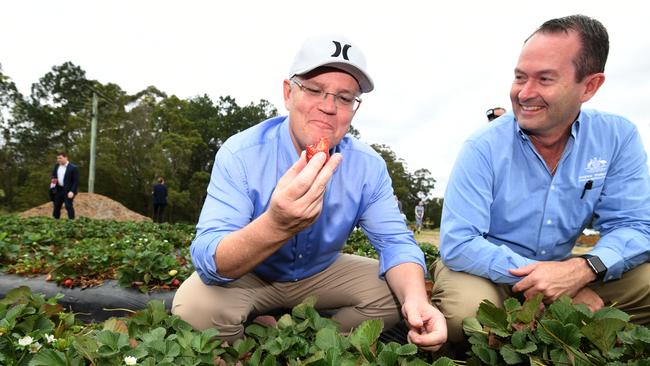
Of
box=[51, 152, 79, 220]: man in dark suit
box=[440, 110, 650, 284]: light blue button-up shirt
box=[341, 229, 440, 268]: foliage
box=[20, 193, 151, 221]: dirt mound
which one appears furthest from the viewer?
box=[20, 193, 151, 221]: dirt mound

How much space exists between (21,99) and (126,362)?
4643cm

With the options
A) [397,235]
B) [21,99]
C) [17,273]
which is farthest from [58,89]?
[397,235]

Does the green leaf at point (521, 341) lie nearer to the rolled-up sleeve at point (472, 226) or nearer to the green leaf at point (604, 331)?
the green leaf at point (604, 331)

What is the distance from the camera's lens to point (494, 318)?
5.54 ft

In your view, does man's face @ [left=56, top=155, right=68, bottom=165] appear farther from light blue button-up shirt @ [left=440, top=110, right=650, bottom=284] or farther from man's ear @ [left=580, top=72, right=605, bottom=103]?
man's ear @ [left=580, top=72, right=605, bottom=103]

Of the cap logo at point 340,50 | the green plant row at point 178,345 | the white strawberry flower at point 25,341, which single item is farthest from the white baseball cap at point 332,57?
the white strawberry flower at point 25,341

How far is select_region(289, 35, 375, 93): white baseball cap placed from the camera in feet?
6.47

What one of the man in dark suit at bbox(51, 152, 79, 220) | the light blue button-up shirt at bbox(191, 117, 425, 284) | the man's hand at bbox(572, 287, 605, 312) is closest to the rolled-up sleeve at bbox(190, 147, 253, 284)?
the light blue button-up shirt at bbox(191, 117, 425, 284)

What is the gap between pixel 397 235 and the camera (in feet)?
7.55

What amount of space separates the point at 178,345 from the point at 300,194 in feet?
2.12

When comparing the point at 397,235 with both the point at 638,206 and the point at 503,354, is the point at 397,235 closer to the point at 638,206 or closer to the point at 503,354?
the point at 503,354

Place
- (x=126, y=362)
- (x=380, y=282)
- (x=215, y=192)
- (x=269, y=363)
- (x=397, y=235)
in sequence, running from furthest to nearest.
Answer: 1. (x=380, y=282)
2. (x=397, y=235)
3. (x=215, y=192)
4. (x=269, y=363)
5. (x=126, y=362)

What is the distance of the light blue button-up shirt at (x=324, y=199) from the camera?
2098 mm

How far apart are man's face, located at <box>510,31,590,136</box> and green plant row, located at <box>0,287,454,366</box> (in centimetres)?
130
